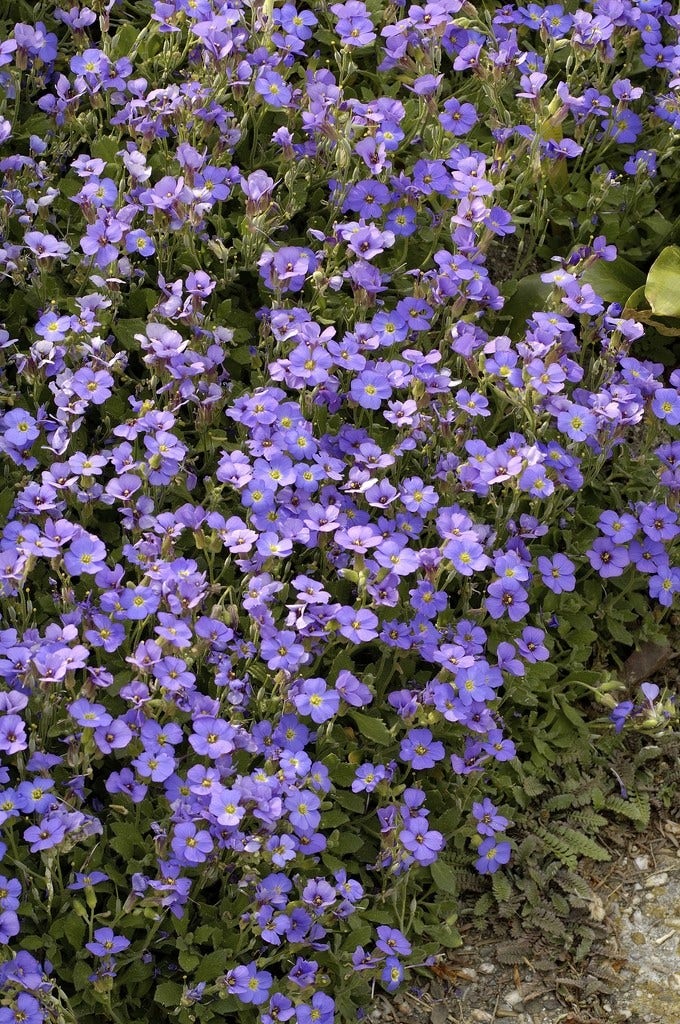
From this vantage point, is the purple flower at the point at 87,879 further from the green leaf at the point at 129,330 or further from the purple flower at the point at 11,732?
the green leaf at the point at 129,330

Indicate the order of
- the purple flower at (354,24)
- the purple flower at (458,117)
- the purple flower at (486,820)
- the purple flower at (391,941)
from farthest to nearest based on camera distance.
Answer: the purple flower at (458,117) < the purple flower at (354,24) < the purple flower at (486,820) < the purple flower at (391,941)

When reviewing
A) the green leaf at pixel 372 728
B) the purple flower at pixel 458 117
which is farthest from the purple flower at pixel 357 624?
the purple flower at pixel 458 117

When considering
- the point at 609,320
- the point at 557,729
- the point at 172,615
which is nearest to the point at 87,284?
the point at 172,615

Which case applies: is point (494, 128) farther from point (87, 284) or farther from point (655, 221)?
point (87, 284)

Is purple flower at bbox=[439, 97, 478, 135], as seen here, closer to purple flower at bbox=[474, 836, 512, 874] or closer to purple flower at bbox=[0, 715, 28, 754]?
purple flower at bbox=[474, 836, 512, 874]

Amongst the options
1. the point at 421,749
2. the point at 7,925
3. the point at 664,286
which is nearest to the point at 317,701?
the point at 421,749

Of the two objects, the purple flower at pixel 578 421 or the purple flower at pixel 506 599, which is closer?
the purple flower at pixel 506 599
